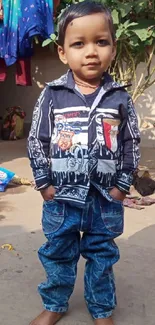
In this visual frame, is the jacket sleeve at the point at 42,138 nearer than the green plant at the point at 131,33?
Yes

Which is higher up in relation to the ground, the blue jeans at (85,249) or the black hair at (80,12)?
the black hair at (80,12)

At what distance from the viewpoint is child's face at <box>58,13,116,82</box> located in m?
2.16

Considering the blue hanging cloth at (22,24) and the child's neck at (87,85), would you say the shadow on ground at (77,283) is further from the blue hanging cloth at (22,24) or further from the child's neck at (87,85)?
the blue hanging cloth at (22,24)

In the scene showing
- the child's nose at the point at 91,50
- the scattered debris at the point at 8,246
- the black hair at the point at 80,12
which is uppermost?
the black hair at the point at 80,12

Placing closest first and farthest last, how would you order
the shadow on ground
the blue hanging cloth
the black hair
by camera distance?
1. the black hair
2. the shadow on ground
3. the blue hanging cloth

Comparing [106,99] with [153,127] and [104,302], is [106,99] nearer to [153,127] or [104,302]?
[104,302]

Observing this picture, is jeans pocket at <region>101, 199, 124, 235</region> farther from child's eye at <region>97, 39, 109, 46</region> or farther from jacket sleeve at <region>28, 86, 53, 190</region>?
child's eye at <region>97, 39, 109, 46</region>

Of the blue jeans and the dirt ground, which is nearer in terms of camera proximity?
the blue jeans

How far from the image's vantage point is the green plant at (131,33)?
4.16 m

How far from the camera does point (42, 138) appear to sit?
7.50 ft

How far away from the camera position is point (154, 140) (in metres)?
7.00

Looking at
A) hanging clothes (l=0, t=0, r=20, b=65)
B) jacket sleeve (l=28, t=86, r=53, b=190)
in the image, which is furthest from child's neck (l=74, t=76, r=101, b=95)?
hanging clothes (l=0, t=0, r=20, b=65)

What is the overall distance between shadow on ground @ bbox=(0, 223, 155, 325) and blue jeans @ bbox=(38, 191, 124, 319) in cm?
14

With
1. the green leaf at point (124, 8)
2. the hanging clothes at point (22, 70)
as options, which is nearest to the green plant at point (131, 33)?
the green leaf at point (124, 8)
